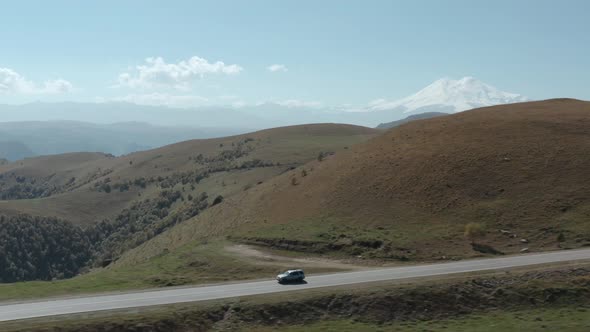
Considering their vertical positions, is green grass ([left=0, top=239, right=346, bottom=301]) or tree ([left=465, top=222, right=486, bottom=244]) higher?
tree ([left=465, top=222, right=486, bottom=244])

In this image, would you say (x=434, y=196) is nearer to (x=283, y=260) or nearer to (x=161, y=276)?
(x=283, y=260)

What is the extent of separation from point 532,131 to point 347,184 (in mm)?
27222

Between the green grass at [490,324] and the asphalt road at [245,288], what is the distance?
4959mm

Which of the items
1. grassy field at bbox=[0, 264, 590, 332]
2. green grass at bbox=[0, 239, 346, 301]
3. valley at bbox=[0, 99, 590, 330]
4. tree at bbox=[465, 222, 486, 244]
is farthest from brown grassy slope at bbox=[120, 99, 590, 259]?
grassy field at bbox=[0, 264, 590, 332]

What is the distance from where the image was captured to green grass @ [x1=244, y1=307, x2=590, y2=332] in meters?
29.7

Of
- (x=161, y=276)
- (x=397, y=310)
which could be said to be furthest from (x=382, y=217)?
(x=161, y=276)

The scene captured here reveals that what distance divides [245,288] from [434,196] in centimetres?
2768

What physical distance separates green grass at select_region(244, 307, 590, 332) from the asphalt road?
4.96m

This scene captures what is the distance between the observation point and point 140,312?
30406mm

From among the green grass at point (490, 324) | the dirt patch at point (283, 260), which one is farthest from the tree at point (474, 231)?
the green grass at point (490, 324)

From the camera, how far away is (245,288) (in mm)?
35938

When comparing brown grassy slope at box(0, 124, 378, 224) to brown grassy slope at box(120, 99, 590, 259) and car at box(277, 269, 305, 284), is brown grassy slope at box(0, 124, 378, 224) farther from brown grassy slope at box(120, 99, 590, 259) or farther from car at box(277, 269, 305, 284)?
car at box(277, 269, 305, 284)

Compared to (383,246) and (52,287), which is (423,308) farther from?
(52,287)

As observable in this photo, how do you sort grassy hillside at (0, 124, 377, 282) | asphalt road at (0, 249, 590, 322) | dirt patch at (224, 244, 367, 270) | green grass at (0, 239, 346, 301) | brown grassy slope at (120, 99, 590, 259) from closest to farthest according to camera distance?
1. asphalt road at (0, 249, 590, 322)
2. green grass at (0, 239, 346, 301)
3. dirt patch at (224, 244, 367, 270)
4. brown grassy slope at (120, 99, 590, 259)
5. grassy hillside at (0, 124, 377, 282)
